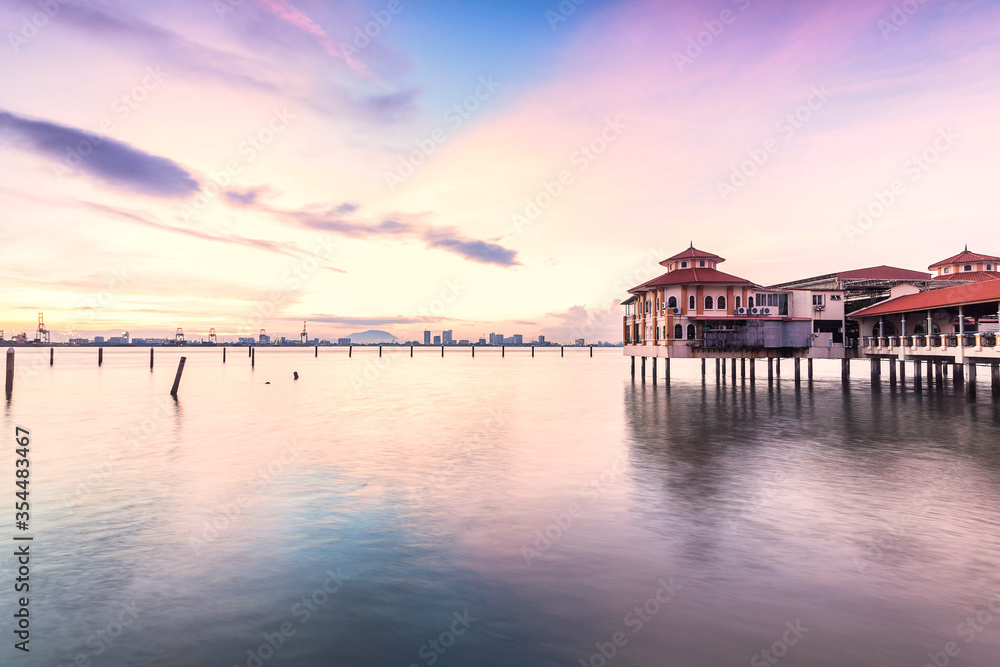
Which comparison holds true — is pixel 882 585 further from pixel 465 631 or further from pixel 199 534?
pixel 199 534

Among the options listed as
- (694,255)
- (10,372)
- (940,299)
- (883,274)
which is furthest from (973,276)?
(10,372)

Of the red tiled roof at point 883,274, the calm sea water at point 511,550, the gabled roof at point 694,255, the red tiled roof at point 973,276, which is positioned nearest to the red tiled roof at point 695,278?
the gabled roof at point 694,255

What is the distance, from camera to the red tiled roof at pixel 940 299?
1342 inches

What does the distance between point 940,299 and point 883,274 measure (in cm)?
1265

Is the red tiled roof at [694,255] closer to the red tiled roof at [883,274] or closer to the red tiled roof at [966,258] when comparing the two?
the red tiled roof at [883,274]

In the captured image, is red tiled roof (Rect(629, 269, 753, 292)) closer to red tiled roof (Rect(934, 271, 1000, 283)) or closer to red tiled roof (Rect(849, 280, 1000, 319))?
red tiled roof (Rect(849, 280, 1000, 319))

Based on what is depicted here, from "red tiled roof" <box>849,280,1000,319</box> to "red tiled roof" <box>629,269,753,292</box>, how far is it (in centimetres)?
1127

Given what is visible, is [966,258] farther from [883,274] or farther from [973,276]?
[883,274]

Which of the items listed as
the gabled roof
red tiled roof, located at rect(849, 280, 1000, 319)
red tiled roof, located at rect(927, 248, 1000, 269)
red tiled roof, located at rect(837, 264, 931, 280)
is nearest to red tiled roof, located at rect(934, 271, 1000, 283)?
red tiled roof, located at rect(927, 248, 1000, 269)

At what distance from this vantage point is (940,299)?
128ft

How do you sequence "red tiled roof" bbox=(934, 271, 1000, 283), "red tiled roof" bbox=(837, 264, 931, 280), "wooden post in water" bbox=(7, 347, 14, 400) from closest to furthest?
1. "wooden post in water" bbox=(7, 347, 14, 400)
2. "red tiled roof" bbox=(837, 264, 931, 280)
3. "red tiled roof" bbox=(934, 271, 1000, 283)

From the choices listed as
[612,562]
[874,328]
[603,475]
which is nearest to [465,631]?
[612,562]

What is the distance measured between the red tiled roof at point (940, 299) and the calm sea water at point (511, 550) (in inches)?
530

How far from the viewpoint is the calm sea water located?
7754 mm
